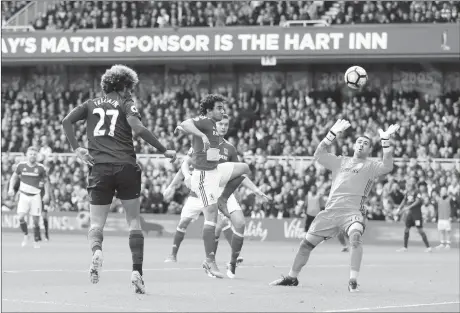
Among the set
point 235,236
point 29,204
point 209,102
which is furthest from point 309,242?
point 29,204

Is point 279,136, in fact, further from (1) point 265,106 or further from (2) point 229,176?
(2) point 229,176

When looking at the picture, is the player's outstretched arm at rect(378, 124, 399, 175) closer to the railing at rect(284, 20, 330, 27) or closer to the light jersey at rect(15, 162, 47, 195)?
the light jersey at rect(15, 162, 47, 195)

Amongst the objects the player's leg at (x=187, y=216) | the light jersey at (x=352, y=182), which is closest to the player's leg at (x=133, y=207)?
the light jersey at (x=352, y=182)

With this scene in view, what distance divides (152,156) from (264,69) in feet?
27.2

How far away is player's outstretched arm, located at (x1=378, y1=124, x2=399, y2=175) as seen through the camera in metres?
12.2

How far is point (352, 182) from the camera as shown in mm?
12711

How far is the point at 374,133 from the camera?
33281 millimetres

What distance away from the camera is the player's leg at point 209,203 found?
43.9ft

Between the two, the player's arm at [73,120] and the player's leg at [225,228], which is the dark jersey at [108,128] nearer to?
the player's arm at [73,120]

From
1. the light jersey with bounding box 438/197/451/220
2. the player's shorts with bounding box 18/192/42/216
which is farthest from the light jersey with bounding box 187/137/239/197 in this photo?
the light jersey with bounding box 438/197/451/220

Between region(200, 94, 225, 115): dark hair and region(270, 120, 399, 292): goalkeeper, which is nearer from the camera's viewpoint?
region(270, 120, 399, 292): goalkeeper

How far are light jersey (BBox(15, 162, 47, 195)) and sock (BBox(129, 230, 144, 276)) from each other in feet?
43.1

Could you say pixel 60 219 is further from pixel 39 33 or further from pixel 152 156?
pixel 39 33

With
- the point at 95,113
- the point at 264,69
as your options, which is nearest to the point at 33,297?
the point at 95,113
